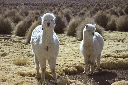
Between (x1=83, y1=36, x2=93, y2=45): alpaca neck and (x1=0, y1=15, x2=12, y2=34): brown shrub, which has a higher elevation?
(x1=0, y1=15, x2=12, y2=34): brown shrub

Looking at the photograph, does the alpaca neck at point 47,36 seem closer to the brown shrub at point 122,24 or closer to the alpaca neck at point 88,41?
the alpaca neck at point 88,41

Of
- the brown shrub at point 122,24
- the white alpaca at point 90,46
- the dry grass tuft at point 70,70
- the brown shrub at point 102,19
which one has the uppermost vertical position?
the brown shrub at point 102,19

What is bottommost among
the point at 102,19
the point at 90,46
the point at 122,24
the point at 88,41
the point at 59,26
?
the point at 90,46

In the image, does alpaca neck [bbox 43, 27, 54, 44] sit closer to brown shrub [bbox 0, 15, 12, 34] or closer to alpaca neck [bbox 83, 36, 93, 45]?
alpaca neck [bbox 83, 36, 93, 45]

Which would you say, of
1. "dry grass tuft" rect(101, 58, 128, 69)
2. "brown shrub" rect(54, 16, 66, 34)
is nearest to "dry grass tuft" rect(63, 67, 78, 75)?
"dry grass tuft" rect(101, 58, 128, 69)

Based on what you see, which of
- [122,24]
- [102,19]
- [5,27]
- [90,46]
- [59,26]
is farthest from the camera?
[102,19]

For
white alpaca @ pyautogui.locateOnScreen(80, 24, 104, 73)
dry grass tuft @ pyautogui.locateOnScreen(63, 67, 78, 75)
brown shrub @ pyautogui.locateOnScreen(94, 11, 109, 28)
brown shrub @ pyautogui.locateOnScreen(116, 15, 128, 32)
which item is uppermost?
brown shrub @ pyautogui.locateOnScreen(94, 11, 109, 28)

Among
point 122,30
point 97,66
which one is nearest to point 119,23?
point 122,30

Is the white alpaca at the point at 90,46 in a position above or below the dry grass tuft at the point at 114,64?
above

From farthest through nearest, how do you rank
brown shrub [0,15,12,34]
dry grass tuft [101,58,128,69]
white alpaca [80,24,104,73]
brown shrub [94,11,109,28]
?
brown shrub [94,11,109,28]
brown shrub [0,15,12,34]
dry grass tuft [101,58,128,69]
white alpaca [80,24,104,73]

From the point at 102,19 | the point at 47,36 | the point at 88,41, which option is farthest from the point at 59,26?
the point at 47,36

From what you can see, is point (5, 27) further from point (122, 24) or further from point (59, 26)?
point (122, 24)

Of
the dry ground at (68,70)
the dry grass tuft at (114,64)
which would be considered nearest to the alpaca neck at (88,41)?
the dry ground at (68,70)

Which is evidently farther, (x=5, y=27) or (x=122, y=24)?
(x=122, y=24)
